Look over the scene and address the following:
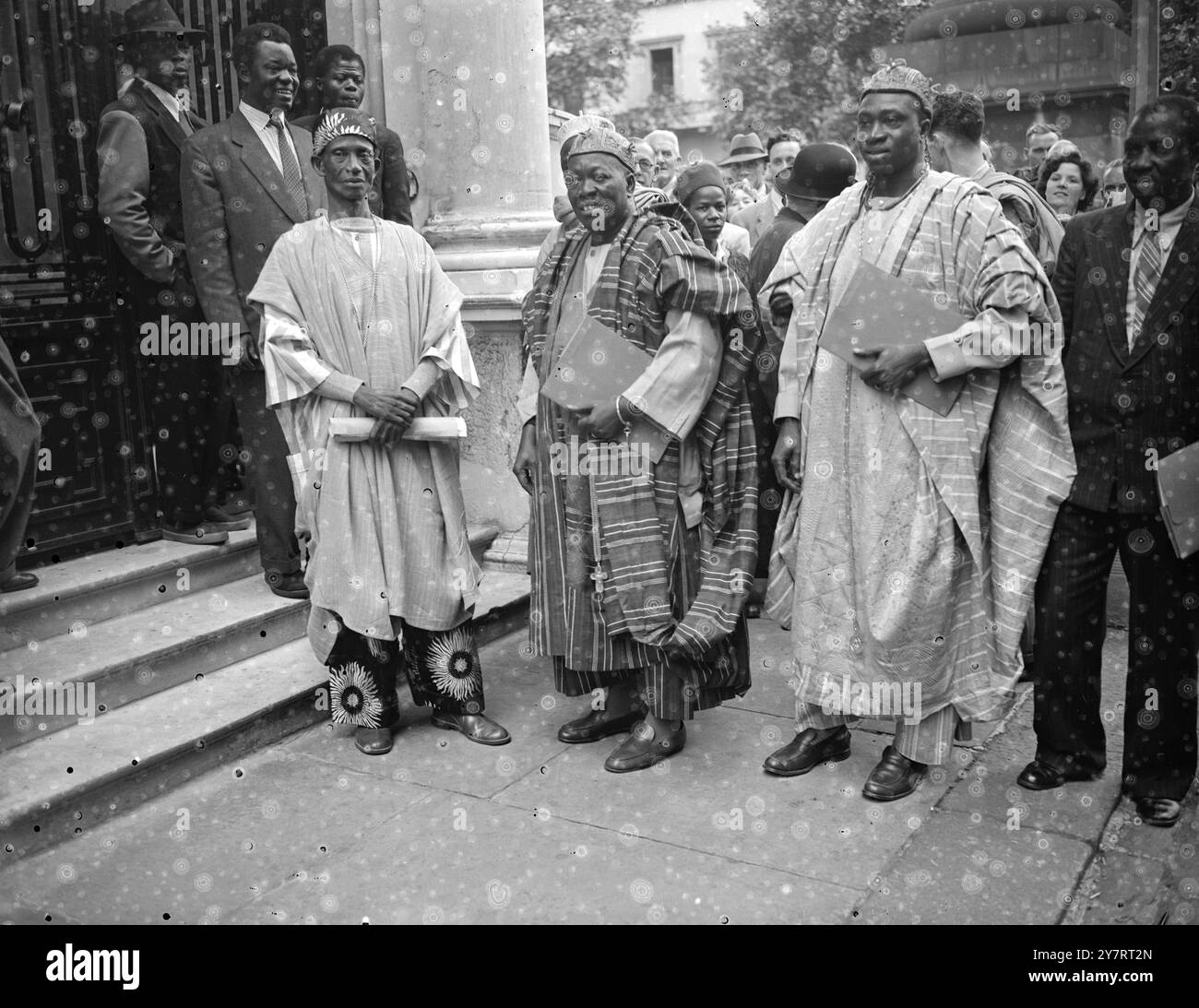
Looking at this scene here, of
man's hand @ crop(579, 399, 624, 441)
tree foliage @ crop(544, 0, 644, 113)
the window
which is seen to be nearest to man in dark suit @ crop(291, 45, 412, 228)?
man's hand @ crop(579, 399, 624, 441)

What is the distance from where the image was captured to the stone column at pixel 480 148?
6465mm

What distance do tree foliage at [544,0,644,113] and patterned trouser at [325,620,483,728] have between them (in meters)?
32.6

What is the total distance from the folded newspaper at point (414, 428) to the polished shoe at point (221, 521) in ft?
5.15

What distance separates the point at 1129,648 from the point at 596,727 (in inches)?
72.2

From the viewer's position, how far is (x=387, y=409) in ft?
14.5

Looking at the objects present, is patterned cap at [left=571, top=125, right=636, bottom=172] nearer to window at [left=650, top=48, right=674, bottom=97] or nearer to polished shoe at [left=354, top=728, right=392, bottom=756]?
polished shoe at [left=354, top=728, right=392, bottom=756]

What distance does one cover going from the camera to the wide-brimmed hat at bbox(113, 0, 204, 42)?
543cm

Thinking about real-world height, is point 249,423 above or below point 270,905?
above

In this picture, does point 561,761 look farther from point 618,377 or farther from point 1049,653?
point 1049,653

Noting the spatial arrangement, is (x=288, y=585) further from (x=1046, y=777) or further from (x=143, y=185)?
(x=1046, y=777)

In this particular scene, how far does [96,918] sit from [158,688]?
4.57 ft

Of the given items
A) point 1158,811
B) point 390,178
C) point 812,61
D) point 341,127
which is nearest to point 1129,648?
point 1158,811

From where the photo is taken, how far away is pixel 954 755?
15.0ft

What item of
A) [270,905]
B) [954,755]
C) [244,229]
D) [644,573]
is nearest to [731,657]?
[644,573]
